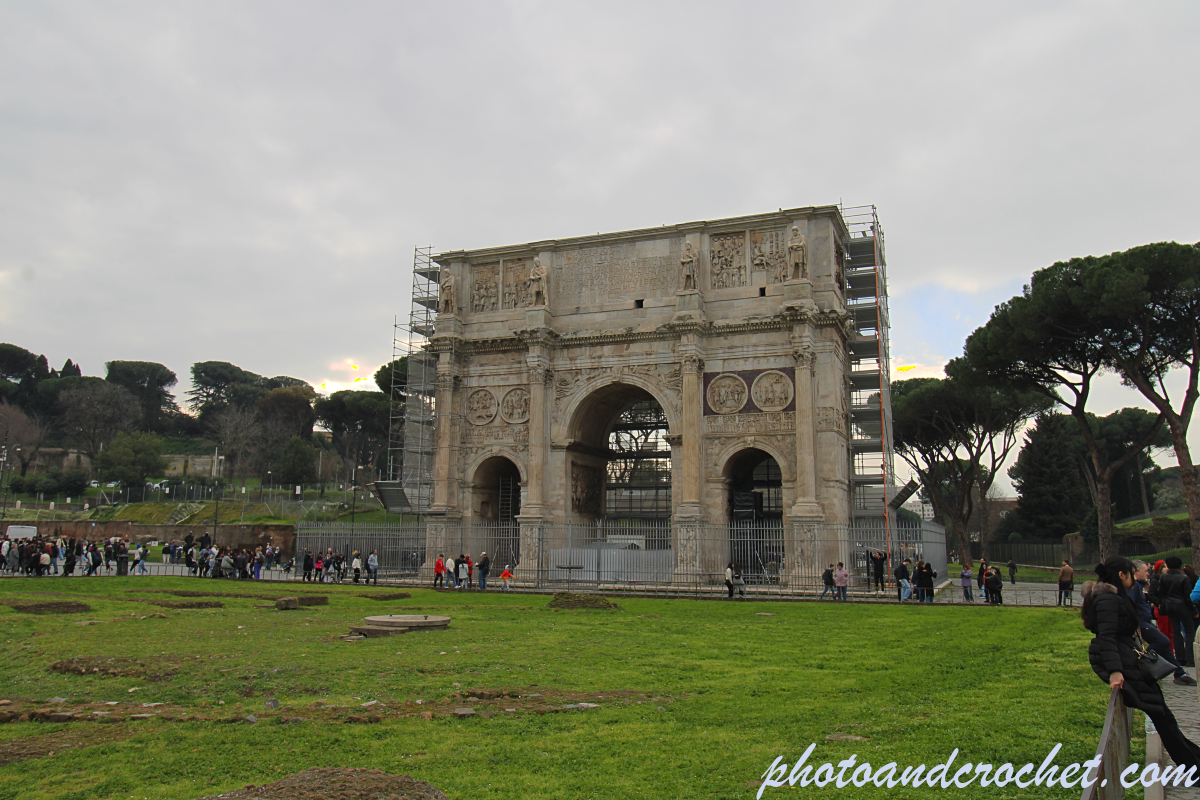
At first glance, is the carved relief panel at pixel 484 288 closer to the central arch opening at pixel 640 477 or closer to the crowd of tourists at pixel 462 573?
the central arch opening at pixel 640 477

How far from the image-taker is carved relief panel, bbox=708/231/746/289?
1289 inches

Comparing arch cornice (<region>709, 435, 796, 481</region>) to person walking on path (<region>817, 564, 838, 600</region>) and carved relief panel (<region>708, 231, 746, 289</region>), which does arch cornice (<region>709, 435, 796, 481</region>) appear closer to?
person walking on path (<region>817, 564, 838, 600</region>)

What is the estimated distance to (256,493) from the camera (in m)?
64.4

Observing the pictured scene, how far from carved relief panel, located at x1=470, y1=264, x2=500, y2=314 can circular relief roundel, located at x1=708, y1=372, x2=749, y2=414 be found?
1015 cm

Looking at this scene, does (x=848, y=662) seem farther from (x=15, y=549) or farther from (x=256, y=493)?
(x=256, y=493)

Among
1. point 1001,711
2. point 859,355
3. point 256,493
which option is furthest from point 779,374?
point 256,493

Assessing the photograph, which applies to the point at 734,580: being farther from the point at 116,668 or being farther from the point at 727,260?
the point at 116,668

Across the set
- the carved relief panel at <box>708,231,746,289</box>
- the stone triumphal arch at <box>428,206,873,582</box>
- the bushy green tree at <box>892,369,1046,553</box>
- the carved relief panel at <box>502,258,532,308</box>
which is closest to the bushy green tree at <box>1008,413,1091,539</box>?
the bushy green tree at <box>892,369,1046,553</box>

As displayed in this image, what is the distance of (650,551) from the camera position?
30531 millimetres

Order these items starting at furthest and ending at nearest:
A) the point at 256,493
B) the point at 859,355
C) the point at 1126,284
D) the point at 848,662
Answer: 1. the point at 256,493
2. the point at 859,355
3. the point at 1126,284
4. the point at 848,662

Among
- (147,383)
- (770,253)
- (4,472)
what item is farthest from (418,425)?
(147,383)

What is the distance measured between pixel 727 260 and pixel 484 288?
1051cm

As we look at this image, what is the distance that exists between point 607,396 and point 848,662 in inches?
965

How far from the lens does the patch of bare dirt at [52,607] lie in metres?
16.7
